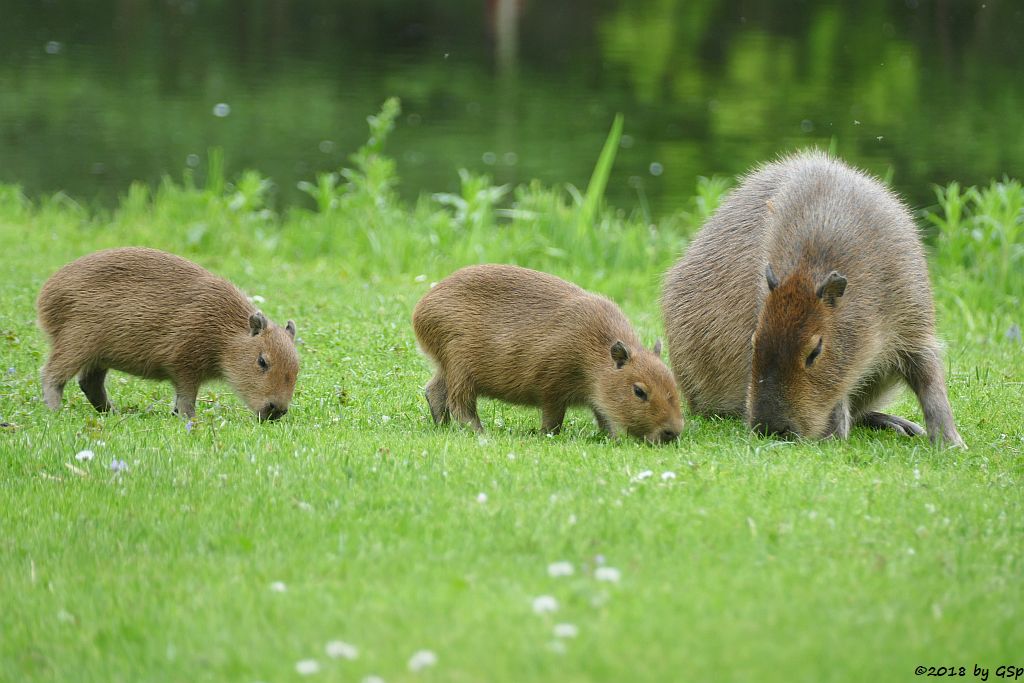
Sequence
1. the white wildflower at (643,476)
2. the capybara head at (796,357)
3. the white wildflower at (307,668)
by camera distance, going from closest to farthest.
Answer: the white wildflower at (307,668), the white wildflower at (643,476), the capybara head at (796,357)

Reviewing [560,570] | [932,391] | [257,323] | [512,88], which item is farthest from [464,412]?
[512,88]

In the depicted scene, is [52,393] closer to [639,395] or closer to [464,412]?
[464,412]

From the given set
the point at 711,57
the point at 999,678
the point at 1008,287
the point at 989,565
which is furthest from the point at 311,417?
the point at 711,57

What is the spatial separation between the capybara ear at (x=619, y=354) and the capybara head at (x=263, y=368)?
5.52 ft

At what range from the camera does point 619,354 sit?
624cm

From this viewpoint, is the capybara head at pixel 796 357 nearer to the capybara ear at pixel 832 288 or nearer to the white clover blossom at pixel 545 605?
the capybara ear at pixel 832 288

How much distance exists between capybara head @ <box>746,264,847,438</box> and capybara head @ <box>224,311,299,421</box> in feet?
7.85

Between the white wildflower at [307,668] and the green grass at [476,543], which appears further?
the green grass at [476,543]

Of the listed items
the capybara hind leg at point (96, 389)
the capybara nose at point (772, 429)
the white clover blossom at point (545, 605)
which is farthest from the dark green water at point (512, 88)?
the white clover blossom at point (545, 605)

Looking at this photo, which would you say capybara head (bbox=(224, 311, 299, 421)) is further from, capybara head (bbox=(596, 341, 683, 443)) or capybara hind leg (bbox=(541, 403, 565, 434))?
capybara head (bbox=(596, 341, 683, 443))

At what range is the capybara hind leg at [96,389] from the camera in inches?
274

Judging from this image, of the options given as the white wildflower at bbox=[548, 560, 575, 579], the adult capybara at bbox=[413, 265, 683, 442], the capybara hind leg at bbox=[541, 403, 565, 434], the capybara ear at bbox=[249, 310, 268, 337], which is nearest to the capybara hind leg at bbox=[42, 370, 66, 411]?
the capybara ear at bbox=[249, 310, 268, 337]

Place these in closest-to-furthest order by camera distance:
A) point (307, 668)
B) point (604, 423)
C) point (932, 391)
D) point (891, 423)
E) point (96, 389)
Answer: point (307, 668) < point (604, 423) < point (932, 391) < point (96, 389) < point (891, 423)

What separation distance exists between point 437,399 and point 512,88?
17638 mm
